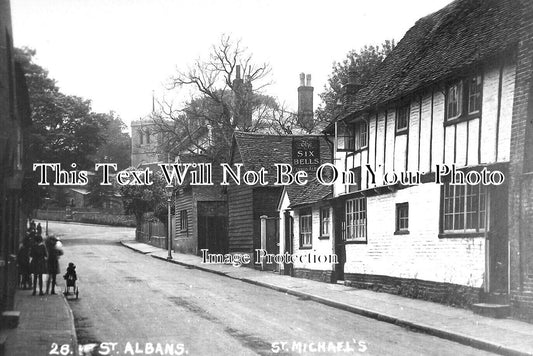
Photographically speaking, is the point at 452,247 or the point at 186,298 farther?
the point at 186,298

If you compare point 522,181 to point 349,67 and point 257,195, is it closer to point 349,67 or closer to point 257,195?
point 257,195

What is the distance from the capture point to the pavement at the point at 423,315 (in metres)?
11.5

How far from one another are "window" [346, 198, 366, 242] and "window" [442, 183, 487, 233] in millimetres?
5173

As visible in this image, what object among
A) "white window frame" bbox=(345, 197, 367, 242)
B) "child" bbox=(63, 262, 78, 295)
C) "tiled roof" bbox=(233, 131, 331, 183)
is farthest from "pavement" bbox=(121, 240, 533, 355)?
"tiled roof" bbox=(233, 131, 331, 183)

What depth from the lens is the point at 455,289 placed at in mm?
16125

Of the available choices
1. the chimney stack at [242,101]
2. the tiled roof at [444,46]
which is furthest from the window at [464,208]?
the chimney stack at [242,101]

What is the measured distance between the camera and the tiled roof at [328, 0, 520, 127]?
15.5m

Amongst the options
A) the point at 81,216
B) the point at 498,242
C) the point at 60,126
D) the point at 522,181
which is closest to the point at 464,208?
the point at 498,242

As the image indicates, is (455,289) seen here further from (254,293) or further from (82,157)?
(82,157)

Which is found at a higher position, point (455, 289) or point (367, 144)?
point (367, 144)

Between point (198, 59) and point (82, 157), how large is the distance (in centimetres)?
3125

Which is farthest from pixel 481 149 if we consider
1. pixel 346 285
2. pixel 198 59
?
pixel 198 59

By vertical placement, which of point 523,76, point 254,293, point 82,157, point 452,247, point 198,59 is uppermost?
point 198,59

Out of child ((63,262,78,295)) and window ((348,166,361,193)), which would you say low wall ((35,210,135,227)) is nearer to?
child ((63,262,78,295))
